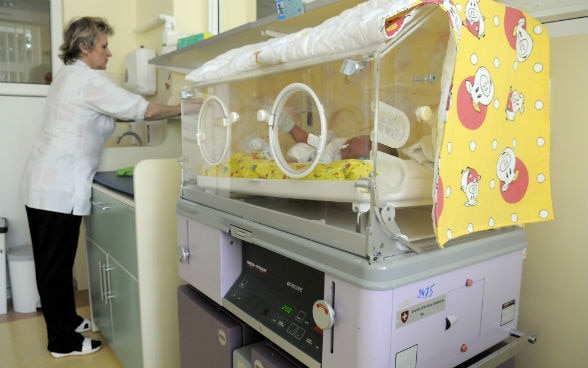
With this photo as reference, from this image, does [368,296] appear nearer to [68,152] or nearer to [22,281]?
[68,152]

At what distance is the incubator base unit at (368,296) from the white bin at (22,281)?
2.05 m

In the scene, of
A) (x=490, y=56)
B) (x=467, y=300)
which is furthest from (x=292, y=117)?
(x=467, y=300)

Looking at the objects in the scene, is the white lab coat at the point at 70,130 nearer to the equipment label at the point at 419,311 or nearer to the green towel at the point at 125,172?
the green towel at the point at 125,172

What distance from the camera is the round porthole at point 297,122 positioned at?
2.84 ft

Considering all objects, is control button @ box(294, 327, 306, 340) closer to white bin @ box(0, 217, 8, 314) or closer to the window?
white bin @ box(0, 217, 8, 314)

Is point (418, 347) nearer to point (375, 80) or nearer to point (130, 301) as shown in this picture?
point (375, 80)

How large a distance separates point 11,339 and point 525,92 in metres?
2.68

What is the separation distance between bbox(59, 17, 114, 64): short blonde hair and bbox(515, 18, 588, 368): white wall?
6.20ft

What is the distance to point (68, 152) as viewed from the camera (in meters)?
1.96

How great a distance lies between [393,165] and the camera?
2.72ft

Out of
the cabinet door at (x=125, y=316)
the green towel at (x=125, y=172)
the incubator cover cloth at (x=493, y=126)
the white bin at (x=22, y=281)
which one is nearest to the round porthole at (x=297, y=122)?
the incubator cover cloth at (x=493, y=126)

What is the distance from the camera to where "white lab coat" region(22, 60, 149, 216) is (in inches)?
75.5

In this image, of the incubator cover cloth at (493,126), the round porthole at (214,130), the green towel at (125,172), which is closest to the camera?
the incubator cover cloth at (493,126)

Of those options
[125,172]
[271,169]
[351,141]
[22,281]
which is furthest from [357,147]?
[22,281]
